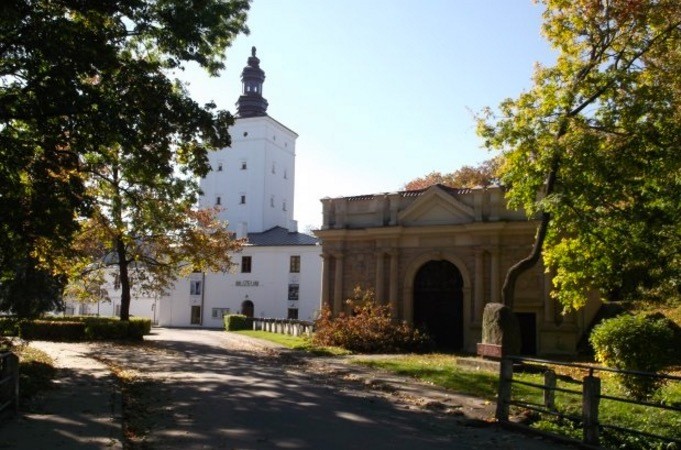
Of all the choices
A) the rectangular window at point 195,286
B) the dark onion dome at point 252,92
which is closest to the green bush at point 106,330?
the rectangular window at point 195,286

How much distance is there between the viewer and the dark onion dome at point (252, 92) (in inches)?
2714

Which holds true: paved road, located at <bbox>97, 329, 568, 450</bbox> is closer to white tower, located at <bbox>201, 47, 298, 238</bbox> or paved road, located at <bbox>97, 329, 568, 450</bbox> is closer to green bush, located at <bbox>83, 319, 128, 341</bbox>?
green bush, located at <bbox>83, 319, 128, 341</bbox>

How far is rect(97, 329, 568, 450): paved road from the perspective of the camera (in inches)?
329

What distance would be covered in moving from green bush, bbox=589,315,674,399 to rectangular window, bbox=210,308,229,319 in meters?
47.9

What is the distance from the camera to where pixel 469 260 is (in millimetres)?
27719

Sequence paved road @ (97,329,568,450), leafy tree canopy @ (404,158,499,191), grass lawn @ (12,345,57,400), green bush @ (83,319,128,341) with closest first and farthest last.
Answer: paved road @ (97,329,568,450) → grass lawn @ (12,345,57,400) → green bush @ (83,319,128,341) → leafy tree canopy @ (404,158,499,191)

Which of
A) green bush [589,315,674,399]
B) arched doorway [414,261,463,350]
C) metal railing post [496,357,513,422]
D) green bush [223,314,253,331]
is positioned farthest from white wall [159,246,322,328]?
metal railing post [496,357,513,422]

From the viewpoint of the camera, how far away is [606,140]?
17.3 m

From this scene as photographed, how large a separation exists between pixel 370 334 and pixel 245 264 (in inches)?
1303

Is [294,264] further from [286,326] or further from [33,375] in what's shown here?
[33,375]

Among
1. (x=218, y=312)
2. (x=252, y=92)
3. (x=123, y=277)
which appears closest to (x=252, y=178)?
(x=252, y=92)

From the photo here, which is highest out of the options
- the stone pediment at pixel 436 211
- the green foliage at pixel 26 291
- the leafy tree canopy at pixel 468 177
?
the leafy tree canopy at pixel 468 177

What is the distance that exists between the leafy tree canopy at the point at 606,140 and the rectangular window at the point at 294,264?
37.2 m

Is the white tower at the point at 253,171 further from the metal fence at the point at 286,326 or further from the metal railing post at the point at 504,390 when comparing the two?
the metal railing post at the point at 504,390
